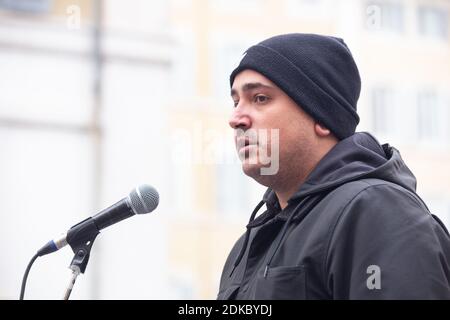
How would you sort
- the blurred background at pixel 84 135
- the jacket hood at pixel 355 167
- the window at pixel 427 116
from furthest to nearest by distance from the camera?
the window at pixel 427 116, the blurred background at pixel 84 135, the jacket hood at pixel 355 167

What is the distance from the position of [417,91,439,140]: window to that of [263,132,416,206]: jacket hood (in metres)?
9.10

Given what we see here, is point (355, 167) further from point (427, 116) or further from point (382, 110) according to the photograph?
point (427, 116)

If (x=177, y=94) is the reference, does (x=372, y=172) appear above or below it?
below

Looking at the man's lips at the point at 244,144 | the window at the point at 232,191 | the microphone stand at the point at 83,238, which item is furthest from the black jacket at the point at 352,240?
the window at the point at 232,191

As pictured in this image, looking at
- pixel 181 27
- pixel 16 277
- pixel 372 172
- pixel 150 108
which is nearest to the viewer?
pixel 372 172

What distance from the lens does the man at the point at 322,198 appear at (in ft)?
5.45

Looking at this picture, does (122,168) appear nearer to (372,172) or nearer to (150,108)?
(150,108)

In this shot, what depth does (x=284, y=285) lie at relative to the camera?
5.61 ft

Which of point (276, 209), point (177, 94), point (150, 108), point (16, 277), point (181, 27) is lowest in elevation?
point (16, 277)

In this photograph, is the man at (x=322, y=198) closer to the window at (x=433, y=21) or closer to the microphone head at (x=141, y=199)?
the microphone head at (x=141, y=199)

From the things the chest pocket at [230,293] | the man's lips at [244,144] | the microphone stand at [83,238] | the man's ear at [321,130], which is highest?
the man's ear at [321,130]
